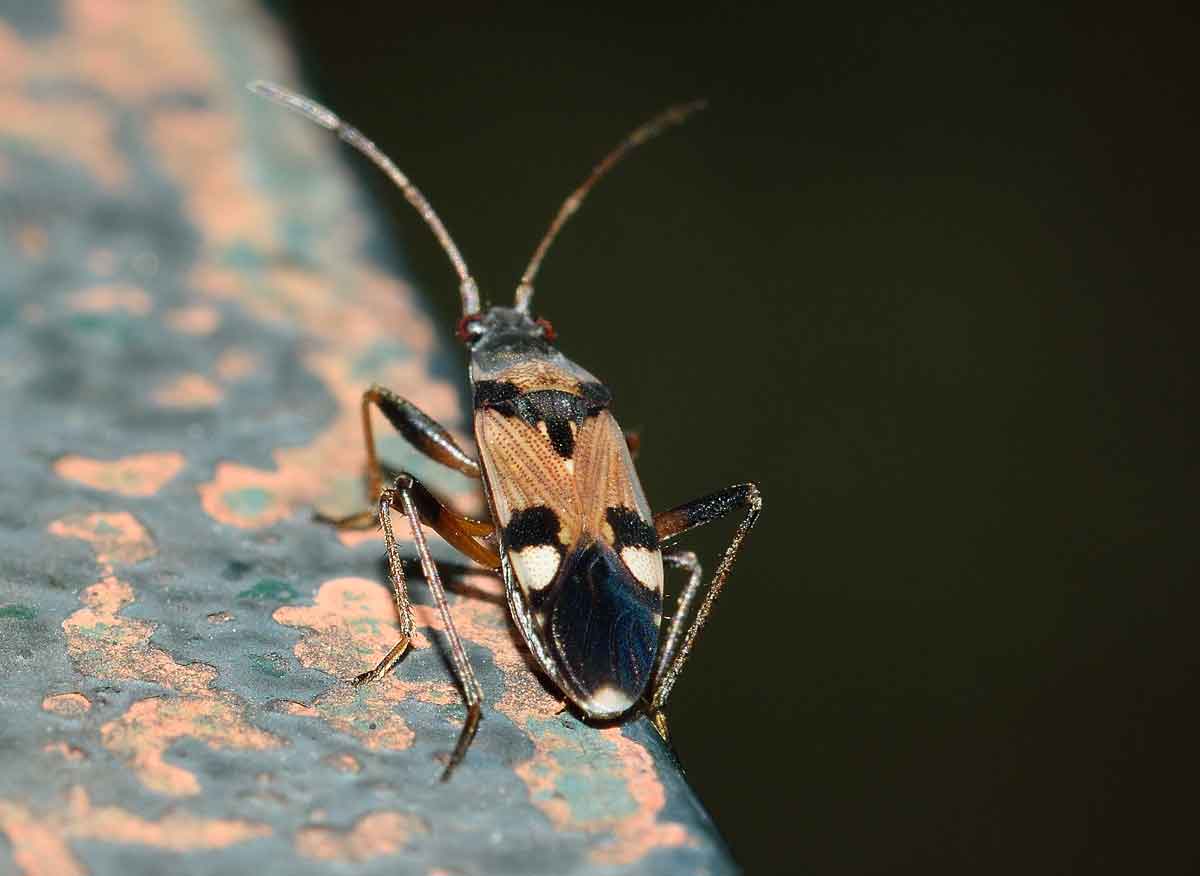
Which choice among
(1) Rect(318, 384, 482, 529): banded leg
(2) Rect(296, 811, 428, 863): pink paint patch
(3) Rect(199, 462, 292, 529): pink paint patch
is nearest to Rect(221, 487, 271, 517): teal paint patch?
(3) Rect(199, 462, 292, 529): pink paint patch

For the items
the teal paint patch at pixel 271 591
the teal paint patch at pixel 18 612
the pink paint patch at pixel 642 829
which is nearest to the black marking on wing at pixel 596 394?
the teal paint patch at pixel 271 591

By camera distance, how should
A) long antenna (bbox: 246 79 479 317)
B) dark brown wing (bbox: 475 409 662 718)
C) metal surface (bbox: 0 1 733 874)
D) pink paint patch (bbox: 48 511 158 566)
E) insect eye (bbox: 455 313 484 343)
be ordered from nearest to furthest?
1. metal surface (bbox: 0 1 733 874)
2. pink paint patch (bbox: 48 511 158 566)
3. dark brown wing (bbox: 475 409 662 718)
4. long antenna (bbox: 246 79 479 317)
5. insect eye (bbox: 455 313 484 343)

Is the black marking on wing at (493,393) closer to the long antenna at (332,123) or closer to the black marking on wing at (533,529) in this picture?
the black marking on wing at (533,529)

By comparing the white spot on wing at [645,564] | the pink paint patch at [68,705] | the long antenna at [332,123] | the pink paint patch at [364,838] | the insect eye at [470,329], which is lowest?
the pink paint patch at [364,838]

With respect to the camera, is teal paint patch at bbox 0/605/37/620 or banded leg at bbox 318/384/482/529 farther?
banded leg at bbox 318/384/482/529

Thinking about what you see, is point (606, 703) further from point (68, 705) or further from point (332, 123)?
point (332, 123)

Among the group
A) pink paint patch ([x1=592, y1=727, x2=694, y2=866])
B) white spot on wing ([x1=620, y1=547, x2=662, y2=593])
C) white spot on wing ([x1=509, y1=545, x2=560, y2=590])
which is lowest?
pink paint patch ([x1=592, y1=727, x2=694, y2=866])

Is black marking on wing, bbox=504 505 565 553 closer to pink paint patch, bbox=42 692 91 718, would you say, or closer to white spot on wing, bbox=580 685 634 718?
white spot on wing, bbox=580 685 634 718
